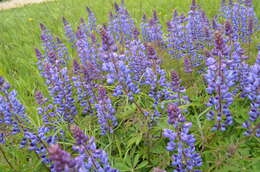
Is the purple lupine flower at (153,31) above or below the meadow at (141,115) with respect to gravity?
above

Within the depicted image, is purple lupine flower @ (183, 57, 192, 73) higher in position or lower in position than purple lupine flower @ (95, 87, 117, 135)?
higher

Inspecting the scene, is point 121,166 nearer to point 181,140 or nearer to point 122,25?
point 181,140

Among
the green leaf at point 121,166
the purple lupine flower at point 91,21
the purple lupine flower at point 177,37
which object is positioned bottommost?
the green leaf at point 121,166

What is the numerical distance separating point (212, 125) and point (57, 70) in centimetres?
210

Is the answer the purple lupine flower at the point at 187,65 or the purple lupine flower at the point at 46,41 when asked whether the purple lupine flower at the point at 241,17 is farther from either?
the purple lupine flower at the point at 46,41

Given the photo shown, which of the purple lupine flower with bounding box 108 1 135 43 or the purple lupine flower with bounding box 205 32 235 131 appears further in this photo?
the purple lupine flower with bounding box 108 1 135 43

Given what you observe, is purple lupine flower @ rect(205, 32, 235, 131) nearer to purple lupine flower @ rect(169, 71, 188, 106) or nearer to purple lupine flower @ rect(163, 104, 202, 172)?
purple lupine flower @ rect(169, 71, 188, 106)

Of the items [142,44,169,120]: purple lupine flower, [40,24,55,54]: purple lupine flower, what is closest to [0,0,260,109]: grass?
[40,24,55,54]: purple lupine flower

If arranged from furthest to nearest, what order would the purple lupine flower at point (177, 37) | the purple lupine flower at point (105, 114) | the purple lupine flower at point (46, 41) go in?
the purple lupine flower at point (46, 41) < the purple lupine flower at point (177, 37) < the purple lupine flower at point (105, 114)

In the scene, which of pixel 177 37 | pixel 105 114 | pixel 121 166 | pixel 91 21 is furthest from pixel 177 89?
pixel 91 21

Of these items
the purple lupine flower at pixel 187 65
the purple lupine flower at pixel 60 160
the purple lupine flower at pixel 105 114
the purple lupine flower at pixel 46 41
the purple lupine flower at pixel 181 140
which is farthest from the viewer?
the purple lupine flower at pixel 46 41

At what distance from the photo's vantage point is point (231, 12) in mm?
4410

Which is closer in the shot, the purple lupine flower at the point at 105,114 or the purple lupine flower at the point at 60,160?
the purple lupine flower at the point at 60,160

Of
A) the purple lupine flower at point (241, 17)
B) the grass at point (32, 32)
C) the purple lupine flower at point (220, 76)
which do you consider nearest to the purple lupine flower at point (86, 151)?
the purple lupine flower at point (220, 76)
